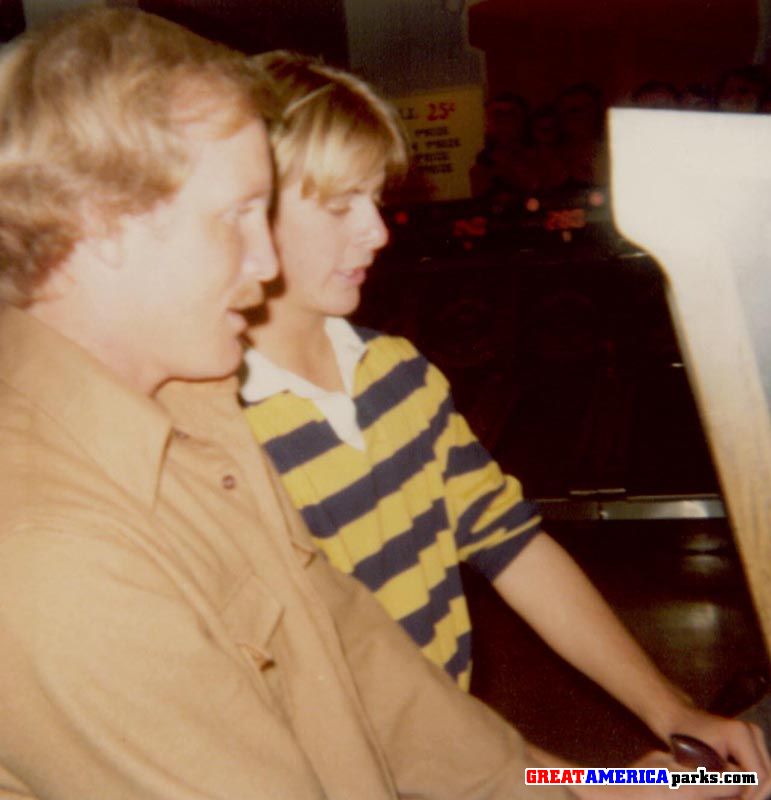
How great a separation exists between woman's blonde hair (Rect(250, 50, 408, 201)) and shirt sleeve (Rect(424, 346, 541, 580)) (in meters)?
0.28

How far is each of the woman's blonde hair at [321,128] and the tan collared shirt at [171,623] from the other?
1.12 feet

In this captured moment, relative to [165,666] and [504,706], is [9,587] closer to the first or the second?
[165,666]

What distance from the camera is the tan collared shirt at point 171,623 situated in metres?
0.52

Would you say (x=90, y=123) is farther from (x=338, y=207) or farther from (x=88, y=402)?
(x=338, y=207)

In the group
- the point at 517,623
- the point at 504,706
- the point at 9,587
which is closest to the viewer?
the point at 9,587

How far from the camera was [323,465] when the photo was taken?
3.25 feet

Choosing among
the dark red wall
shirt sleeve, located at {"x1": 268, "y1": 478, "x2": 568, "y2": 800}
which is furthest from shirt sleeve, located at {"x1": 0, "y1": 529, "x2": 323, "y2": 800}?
the dark red wall

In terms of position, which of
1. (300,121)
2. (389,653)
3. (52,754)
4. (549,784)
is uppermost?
(300,121)

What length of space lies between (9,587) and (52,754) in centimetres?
11

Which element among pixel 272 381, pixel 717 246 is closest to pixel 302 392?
pixel 272 381

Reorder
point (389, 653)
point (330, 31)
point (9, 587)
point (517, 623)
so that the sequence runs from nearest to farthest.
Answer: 1. point (9, 587)
2. point (389, 653)
3. point (517, 623)
4. point (330, 31)

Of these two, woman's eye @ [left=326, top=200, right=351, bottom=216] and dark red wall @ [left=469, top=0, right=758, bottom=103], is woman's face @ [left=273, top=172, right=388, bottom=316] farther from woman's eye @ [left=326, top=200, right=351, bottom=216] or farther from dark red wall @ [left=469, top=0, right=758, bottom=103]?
dark red wall @ [left=469, top=0, right=758, bottom=103]

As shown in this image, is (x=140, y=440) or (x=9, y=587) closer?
(x=9, y=587)

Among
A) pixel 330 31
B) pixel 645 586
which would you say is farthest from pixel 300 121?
pixel 330 31
